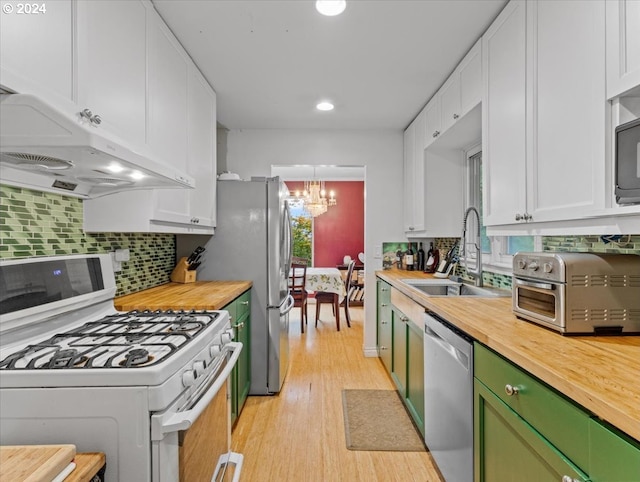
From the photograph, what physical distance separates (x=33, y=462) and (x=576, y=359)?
133 cm

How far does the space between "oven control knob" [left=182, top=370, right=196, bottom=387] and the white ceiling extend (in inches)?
67.8

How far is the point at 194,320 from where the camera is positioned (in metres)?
1.45

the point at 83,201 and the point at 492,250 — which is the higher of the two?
the point at 83,201

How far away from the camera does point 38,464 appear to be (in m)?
0.72

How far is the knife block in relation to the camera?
268cm

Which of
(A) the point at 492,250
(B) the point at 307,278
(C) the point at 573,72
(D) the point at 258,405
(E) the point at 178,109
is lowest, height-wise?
(D) the point at 258,405

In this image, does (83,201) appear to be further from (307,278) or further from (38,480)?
(307,278)

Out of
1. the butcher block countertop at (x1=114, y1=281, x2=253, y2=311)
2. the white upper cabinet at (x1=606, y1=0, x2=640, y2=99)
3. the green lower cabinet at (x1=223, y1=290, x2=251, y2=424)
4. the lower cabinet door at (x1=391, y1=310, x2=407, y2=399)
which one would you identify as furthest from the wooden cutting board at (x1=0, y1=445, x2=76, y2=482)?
the lower cabinet door at (x1=391, y1=310, x2=407, y2=399)

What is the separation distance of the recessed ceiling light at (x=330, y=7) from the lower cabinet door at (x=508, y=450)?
1827 millimetres

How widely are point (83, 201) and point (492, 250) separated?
2.63 metres

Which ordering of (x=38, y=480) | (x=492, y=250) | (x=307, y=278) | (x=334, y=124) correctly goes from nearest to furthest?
1. (x=38, y=480)
2. (x=492, y=250)
3. (x=334, y=124)
4. (x=307, y=278)

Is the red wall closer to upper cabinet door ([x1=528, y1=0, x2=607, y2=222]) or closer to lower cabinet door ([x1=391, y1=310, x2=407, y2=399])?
lower cabinet door ([x1=391, y1=310, x2=407, y2=399])

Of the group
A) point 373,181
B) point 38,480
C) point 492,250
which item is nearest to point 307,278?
point 373,181

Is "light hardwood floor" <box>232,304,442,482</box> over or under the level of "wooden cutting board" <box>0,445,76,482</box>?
under
